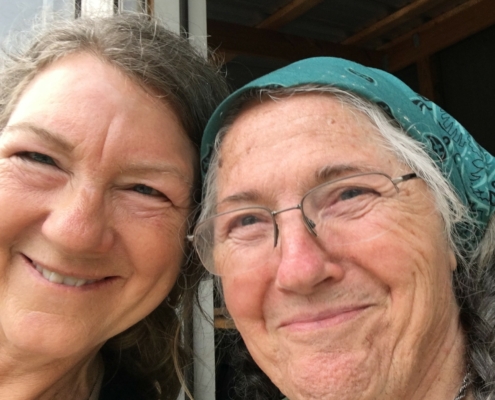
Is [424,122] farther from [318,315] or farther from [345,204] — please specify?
[318,315]

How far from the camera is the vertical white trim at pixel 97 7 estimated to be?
4.96ft

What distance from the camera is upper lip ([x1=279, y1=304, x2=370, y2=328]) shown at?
102cm

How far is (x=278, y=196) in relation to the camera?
3.60ft

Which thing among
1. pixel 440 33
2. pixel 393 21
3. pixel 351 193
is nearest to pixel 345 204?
pixel 351 193

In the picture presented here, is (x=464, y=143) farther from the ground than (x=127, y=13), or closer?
closer

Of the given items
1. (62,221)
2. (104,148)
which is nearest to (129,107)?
(104,148)

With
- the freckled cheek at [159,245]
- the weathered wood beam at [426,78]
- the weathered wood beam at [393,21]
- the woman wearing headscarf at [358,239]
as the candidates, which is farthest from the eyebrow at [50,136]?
the weathered wood beam at [426,78]

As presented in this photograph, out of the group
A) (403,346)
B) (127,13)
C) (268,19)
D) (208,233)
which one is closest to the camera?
(403,346)

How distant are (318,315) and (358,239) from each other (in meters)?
0.18

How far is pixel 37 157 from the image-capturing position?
3.72ft

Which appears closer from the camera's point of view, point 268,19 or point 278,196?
point 278,196

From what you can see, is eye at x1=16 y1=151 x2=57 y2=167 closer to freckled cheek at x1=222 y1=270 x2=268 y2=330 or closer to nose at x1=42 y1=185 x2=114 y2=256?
nose at x1=42 y1=185 x2=114 y2=256

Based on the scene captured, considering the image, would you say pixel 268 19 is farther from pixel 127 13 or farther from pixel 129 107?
pixel 129 107

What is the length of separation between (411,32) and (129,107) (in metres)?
4.12
